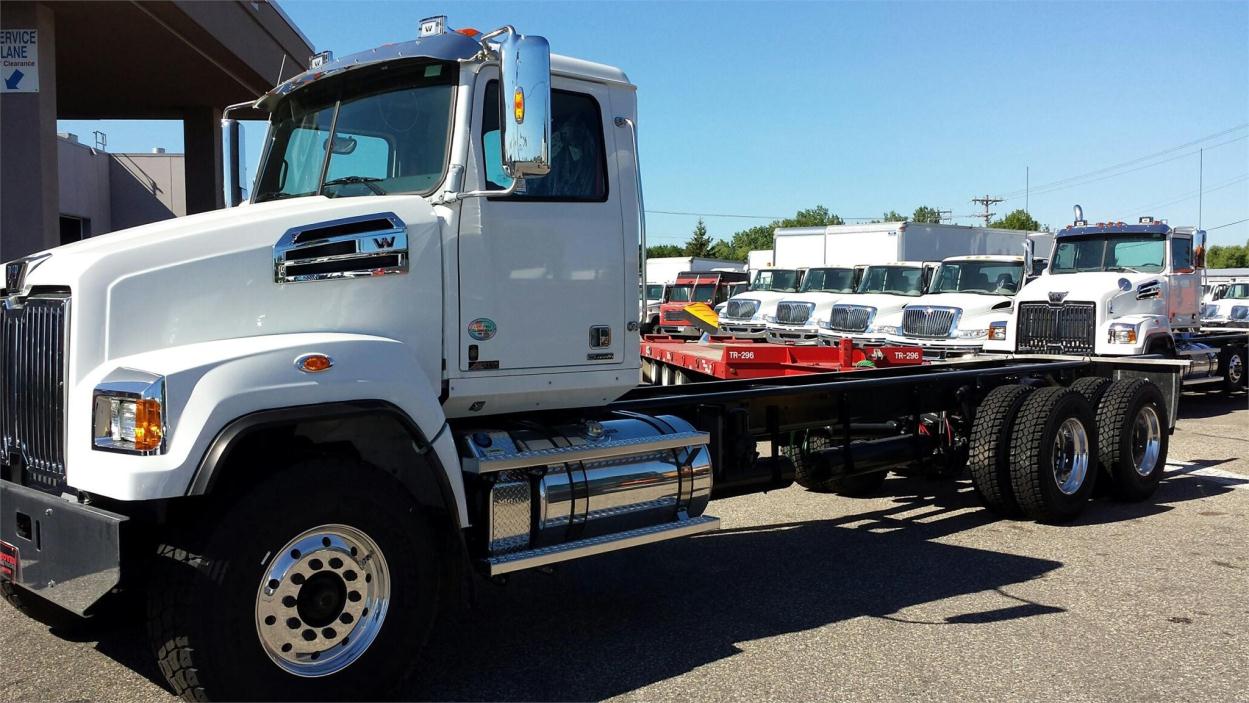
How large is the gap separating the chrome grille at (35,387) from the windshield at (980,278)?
16.4 m

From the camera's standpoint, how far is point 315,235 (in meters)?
4.29

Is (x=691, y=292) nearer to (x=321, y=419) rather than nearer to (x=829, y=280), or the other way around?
(x=829, y=280)

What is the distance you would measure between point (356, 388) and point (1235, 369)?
56.1ft

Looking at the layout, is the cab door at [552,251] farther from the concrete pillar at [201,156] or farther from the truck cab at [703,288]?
the truck cab at [703,288]

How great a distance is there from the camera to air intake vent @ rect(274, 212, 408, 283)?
421 centimetres

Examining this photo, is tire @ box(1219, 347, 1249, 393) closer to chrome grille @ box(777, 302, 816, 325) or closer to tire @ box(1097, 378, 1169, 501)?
chrome grille @ box(777, 302, 816, 325)

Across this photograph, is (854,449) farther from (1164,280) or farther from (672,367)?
(1164,280)

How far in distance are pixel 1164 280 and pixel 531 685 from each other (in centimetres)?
1324

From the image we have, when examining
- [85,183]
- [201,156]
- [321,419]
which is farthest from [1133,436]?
[85,183]

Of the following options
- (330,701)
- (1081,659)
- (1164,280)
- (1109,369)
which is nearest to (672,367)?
(1109,369)

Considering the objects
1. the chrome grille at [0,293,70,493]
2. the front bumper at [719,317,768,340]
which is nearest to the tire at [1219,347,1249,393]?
the front bumper at [719,317,768,340]

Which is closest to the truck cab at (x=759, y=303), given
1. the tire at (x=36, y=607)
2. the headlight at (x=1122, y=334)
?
the headlight at (x=1122, y=334)

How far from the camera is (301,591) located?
3.91 metres

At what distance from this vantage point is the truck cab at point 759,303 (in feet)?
76.8
